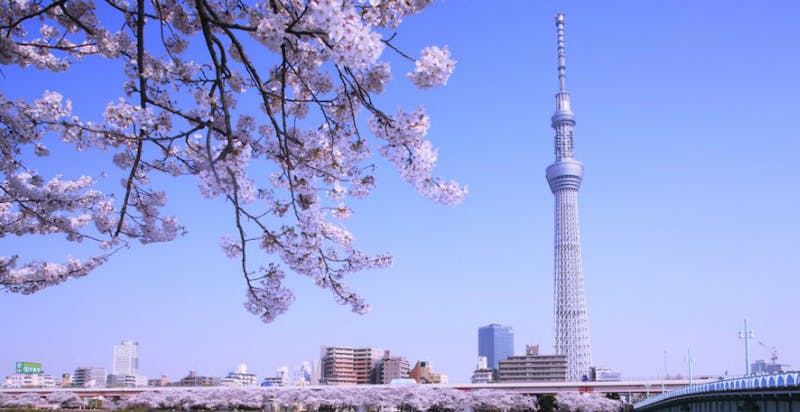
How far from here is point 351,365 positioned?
158875 mm

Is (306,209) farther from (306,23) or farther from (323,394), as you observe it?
(323,394)

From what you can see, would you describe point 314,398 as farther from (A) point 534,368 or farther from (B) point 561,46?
(B) point 561,46

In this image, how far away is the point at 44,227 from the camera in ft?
33.3

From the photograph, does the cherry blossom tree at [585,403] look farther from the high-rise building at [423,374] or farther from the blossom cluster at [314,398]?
the high-rise building at [423,374]


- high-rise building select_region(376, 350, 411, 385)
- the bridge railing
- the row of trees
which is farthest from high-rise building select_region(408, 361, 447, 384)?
the bridge railing

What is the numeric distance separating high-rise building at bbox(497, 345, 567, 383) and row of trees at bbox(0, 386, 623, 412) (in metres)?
33.4

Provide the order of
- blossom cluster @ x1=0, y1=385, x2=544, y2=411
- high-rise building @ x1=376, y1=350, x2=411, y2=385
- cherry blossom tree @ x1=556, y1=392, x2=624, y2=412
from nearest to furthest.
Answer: cherry blossom tree @ x1=556, y1=392, x2=624, y2=412 < blossom cluster @ x1=0, y1=385, x2=544, y2=411 < high-rise building @ x1=376, y1=350, x2=411, y2=385

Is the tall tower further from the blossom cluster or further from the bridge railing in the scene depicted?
the bridge railing

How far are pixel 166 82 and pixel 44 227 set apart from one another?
14.9 ft

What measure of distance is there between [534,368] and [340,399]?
4779 centimetres

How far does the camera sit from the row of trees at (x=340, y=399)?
86.5 meters

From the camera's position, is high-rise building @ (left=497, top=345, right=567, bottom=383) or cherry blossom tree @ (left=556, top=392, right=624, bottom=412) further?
high-rise building @ (left=497, top=345, right=567, bottom=383)

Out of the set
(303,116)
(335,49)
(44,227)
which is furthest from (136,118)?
(44,227)

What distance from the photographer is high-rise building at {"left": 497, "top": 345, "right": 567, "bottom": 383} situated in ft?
418
